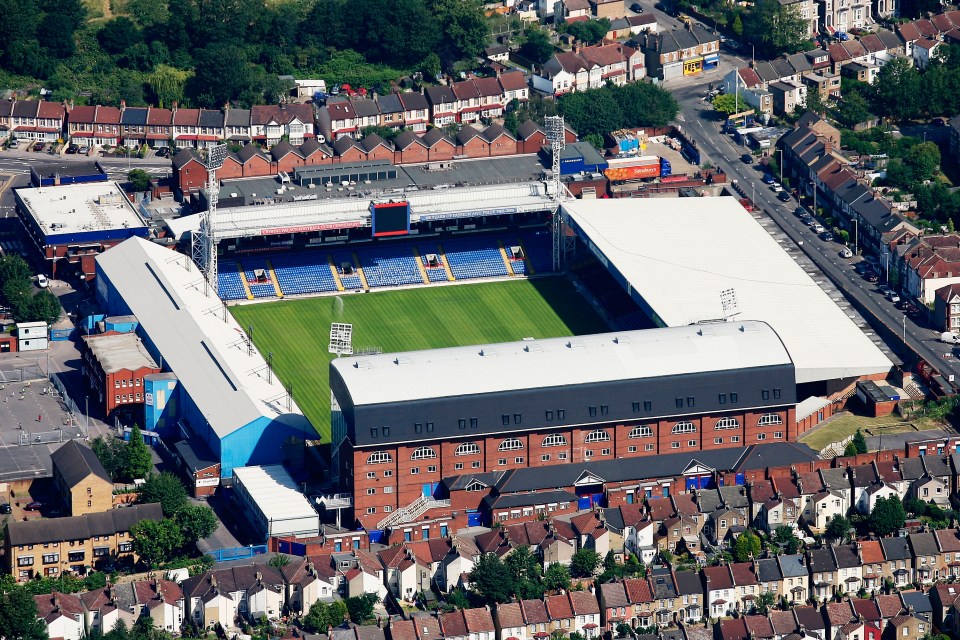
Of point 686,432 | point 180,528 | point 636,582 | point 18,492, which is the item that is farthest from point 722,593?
point 18,492

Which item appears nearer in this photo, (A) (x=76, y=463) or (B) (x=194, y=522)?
(B) (x=194, y=522)

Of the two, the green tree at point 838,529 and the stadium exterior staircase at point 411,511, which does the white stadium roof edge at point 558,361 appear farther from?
the green tree at point 838,529

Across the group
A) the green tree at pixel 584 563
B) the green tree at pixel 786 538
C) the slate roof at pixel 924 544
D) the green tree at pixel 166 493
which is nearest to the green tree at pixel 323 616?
the green tree at pixel 166 493

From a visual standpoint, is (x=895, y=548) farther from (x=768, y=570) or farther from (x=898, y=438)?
(x=898, y=438)

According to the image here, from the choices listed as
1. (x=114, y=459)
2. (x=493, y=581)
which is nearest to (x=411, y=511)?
(x=493, y=581)

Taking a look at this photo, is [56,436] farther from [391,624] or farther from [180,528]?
[391,624]

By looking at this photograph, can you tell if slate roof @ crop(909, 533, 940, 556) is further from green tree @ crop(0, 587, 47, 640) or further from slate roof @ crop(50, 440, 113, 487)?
green tree @ crop(0, 587, 47, 640)
